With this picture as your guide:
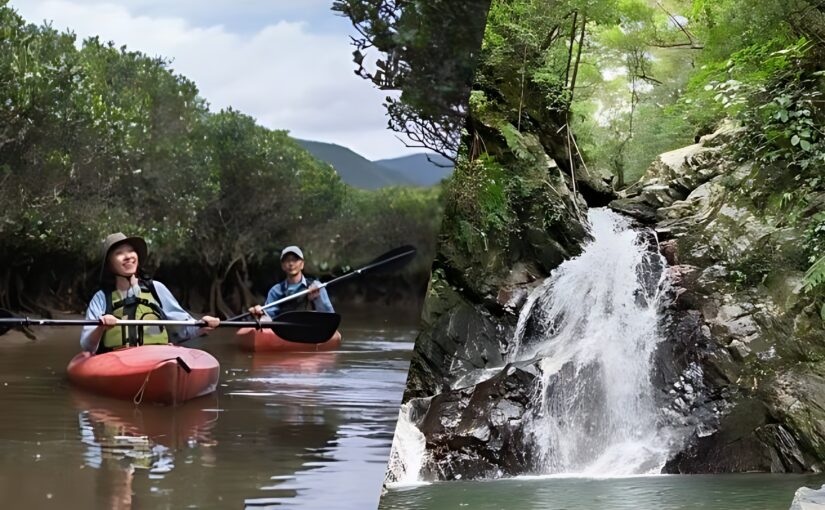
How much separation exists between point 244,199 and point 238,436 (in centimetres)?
35

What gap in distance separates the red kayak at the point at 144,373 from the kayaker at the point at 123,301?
0.7 inches

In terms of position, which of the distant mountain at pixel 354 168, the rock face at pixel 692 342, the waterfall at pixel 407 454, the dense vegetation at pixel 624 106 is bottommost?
the waterfall at pixel 407 454

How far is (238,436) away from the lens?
1.15m

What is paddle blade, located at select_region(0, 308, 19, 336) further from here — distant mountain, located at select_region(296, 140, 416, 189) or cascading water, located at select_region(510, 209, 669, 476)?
cascading water, located at select_region(510, 209, 669, 476)

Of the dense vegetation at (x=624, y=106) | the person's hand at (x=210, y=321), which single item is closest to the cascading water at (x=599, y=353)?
the dense vegetation at (x=624, y=106)

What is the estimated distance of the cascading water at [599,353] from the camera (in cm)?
366

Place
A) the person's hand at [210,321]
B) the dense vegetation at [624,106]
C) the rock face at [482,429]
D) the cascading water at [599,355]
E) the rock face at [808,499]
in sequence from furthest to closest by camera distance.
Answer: the cascading water at [599,355] < the dense vegetation at [624,106] < the rock face at [482,429] < the rock face at [808,499] < the person's hand at [210,321]

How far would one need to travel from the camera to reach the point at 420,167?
4.49 ft

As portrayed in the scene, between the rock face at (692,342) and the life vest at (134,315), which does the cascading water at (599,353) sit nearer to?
the rock face at (692,342)

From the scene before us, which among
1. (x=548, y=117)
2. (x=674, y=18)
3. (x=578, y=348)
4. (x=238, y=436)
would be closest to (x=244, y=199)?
(x=238, y=436)

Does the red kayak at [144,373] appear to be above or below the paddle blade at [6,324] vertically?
below

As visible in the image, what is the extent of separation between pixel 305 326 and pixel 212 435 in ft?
0.67

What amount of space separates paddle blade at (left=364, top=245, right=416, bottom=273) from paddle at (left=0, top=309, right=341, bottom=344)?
100 mm

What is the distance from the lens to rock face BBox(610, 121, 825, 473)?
12.1ft
